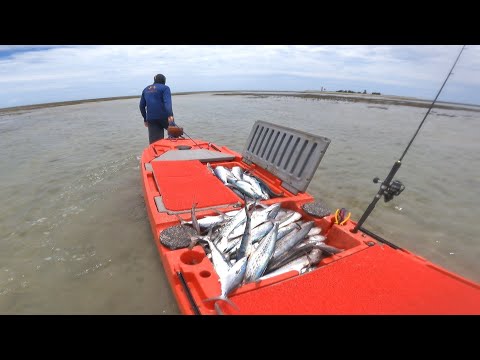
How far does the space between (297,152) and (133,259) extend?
3.95m

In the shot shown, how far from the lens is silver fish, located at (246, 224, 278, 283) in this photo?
2965mm

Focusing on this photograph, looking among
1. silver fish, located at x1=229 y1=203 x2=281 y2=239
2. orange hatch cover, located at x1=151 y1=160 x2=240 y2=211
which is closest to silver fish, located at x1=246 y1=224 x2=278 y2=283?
silver fish, located at x1=229 y1=203 x2=281 y2=239

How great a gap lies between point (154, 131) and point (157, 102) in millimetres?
1269

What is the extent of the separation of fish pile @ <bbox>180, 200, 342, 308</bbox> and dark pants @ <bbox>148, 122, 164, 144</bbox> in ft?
21.3

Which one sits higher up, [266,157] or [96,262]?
[266,157]

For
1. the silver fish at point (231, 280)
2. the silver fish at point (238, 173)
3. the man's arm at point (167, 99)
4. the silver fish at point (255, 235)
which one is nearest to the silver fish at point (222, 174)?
the silver fish at point (238, 173)

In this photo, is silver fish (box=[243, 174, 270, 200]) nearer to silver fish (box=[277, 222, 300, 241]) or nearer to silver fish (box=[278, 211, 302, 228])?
silver fish (box=[278, 211, 302, 228])

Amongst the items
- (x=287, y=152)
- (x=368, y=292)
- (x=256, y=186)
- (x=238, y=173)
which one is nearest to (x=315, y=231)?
(x=368, y=292)

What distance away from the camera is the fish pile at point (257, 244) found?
2.99 metres

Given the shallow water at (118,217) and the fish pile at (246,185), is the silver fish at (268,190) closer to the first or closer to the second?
the fish pile at (246,185)

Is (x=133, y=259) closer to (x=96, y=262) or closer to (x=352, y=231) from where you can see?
(x=96, y=262)

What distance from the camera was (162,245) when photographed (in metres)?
3.24
